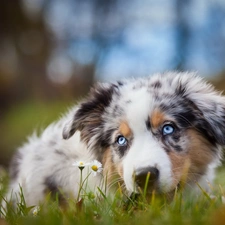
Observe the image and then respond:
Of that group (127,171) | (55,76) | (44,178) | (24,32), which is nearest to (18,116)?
(55,76)

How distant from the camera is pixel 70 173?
4.49 m

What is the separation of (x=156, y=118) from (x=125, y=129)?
0.26 m

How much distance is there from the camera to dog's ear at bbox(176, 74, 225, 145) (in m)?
4.09

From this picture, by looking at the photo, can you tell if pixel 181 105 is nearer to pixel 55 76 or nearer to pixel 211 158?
pixel 211 158

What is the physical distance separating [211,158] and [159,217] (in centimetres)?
156

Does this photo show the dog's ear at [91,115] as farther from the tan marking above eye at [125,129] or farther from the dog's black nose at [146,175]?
the dog's black nose at [146,175]

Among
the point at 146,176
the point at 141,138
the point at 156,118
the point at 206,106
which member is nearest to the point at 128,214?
the point at 146,176

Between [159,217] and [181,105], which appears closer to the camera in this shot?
[159,217]

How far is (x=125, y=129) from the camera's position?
3992 millimetres

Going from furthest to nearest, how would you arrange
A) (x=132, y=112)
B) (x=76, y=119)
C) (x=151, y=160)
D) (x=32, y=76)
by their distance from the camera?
1. (x=32, y=76)
2. (x=76, y=119)
3. (x=132, y=112)
4. (x=151, y=160)

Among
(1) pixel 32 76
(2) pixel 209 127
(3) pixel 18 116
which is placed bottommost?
(3) pixel 18 116

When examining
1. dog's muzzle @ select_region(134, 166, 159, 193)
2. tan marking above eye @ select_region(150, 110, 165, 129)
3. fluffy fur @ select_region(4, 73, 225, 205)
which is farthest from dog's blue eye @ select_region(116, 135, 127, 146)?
dog's muzzle @ select_region(134, 166, 159, 193)

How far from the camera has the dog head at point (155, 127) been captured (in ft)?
12.0

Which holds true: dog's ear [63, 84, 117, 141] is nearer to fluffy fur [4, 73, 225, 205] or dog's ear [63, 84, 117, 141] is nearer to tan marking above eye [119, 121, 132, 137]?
fluffy fur [4, 73, 225, 205]
